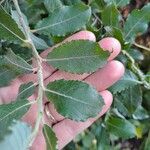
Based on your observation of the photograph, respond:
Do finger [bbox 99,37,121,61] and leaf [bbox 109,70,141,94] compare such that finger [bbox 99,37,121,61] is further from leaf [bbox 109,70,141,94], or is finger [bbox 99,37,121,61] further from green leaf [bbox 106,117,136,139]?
green leaf [bbox 106,117,136,139]

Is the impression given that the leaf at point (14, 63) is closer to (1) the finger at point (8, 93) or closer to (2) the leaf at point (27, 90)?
(2) the leaf at point (27, 90)

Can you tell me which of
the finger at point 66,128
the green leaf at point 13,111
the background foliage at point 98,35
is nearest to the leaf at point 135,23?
the background foliage at point 98,35

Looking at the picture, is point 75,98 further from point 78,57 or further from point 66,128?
point 66,128

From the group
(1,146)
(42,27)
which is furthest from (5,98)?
(1,146)

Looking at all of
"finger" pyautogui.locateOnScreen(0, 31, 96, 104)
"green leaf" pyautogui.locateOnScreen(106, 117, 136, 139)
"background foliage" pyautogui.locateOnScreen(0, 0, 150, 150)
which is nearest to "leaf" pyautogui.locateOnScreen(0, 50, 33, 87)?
"background foliage" pyautogui.locateOnScreen(0, 0, 150, 150)

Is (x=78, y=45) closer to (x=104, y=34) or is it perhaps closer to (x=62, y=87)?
(x=62, y=87)

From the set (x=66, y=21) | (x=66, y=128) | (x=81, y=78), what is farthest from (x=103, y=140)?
(x=66, y=21)
